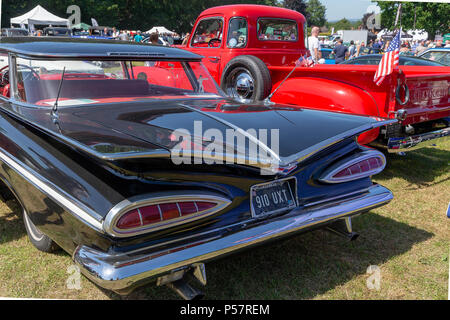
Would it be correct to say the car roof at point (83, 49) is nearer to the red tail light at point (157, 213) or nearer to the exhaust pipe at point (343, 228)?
the red tail light at point (157, 213)

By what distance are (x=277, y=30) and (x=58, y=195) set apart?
17.1 feet

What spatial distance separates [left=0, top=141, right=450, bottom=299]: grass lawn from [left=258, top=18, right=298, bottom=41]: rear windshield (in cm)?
354

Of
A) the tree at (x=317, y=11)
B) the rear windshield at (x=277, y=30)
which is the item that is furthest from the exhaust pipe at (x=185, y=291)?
the tree at (x=317, y=11)

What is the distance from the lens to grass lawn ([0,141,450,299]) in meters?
2.46

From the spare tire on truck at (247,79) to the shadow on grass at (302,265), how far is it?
2043mm

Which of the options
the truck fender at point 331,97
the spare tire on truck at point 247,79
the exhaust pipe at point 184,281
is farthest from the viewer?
the spare tire on truck at point 247,79

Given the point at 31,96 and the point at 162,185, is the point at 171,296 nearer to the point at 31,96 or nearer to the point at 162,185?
the point at 162,185

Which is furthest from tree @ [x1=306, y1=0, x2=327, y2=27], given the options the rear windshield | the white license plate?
the white license plate

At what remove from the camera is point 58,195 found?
1.99 metres

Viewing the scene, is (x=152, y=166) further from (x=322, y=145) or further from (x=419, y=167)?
(x=419, y=167)

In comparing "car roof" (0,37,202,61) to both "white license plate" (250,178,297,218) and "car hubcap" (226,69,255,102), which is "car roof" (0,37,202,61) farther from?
"car hubcap" (226,69,255,102)

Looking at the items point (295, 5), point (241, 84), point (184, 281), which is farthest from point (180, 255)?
point (295, 5)

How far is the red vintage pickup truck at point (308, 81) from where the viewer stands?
414 centimetres
